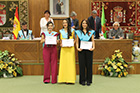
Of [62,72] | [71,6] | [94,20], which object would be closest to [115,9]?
[71,6]

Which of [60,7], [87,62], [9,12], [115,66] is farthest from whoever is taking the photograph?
[9,12]

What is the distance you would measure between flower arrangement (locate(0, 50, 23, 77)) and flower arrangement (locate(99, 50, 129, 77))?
2372 millimetres

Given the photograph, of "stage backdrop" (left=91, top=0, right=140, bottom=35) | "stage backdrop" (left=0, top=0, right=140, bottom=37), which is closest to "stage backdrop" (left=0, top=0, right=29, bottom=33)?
"stage backdrop" (left=0, top=0, right=140, bottom=37)

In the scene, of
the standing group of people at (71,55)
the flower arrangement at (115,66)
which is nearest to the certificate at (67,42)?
the standing group of people at (71,55)

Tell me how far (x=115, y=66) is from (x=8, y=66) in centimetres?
298

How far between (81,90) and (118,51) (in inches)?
83.8

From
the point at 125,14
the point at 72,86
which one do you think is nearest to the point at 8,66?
the point at 72,86

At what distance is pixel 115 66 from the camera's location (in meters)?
5.96

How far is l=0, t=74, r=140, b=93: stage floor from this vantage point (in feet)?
14.9

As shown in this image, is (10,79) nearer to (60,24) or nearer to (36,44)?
(36,44)

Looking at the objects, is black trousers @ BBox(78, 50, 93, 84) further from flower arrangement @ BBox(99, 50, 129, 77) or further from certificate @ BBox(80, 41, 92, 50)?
flower arrangement @ BBox(99, 50, 129, 77)

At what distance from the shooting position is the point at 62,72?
5.15m

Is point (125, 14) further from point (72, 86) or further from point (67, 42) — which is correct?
point (72, 86)

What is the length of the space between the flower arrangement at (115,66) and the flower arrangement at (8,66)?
2.37 metres
